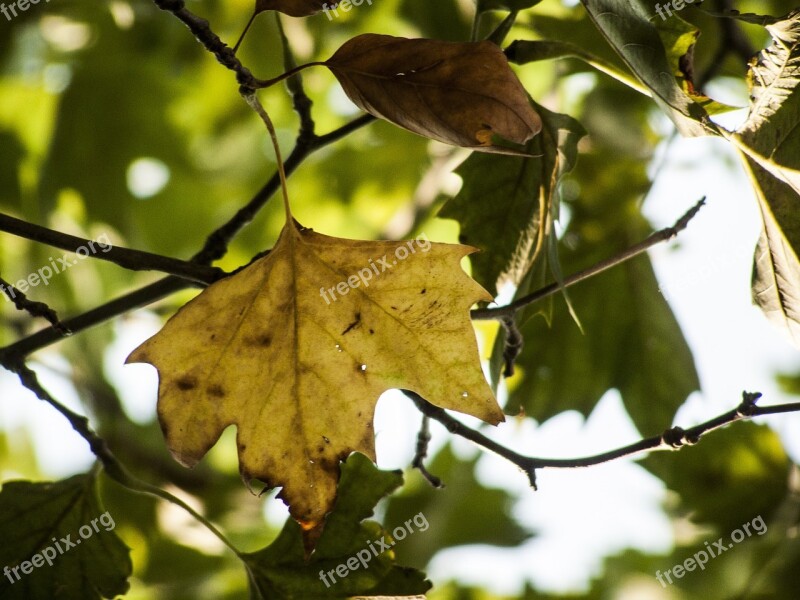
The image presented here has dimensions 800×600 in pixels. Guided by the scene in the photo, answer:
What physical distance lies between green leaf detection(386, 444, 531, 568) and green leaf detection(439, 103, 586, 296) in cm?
145

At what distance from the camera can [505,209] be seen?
1.04 meters

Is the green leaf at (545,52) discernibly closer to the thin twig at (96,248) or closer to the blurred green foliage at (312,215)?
the blurred green foliage at (312,215)

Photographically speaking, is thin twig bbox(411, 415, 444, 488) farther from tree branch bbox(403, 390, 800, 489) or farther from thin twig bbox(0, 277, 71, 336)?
thin twig bbox(0, 277, 71, 336)

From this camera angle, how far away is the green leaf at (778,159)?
78 cm

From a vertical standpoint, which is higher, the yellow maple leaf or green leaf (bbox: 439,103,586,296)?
green leaf (bbox: 439,103,586,296)

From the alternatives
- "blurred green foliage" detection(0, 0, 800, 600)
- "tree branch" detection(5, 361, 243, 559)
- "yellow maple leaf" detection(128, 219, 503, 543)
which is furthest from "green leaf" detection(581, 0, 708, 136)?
"tree branch" detection(5, 361, 243, 559)

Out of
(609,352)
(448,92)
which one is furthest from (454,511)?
(448,92)

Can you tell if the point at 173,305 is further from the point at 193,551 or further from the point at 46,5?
the point at 46,5

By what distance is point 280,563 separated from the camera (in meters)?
1.02

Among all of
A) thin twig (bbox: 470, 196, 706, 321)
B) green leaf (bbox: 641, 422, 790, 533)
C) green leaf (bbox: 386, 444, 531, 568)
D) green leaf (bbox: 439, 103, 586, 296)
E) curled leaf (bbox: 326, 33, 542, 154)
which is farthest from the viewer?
green leaf (bbox: 386, 444, 531, 568)

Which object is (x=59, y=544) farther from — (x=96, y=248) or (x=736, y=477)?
(x=736, y=477)

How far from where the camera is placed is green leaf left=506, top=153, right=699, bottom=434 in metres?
1.39

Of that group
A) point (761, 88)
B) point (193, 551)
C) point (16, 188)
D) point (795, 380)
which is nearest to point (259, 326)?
point (761, 88)

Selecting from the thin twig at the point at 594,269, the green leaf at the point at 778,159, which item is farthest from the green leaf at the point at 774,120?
the thin twig at the point at 594,269
